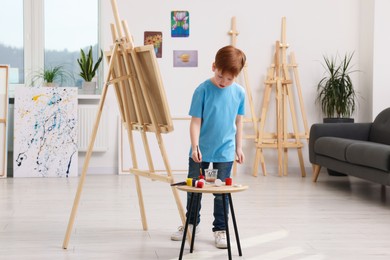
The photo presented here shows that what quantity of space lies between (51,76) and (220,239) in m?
4.05

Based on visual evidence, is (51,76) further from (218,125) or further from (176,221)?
(218,125)

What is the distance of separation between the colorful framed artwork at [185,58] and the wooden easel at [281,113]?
82 centimetres

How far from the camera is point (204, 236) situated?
12.7 ft

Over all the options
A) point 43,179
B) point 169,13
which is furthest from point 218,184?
point 169,13

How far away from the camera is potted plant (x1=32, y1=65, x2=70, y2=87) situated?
7086 millimetres

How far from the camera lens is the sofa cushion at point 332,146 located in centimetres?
574

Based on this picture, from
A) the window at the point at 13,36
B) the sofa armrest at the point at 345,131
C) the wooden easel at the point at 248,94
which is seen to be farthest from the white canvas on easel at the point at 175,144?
the sofa armrest at the point at 345,131

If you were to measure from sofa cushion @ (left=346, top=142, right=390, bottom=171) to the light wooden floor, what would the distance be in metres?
0.31

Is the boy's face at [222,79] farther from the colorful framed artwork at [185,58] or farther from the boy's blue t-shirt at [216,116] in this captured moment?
the colorful framed artwork at [185,58]

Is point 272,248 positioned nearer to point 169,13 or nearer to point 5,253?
point 5,253

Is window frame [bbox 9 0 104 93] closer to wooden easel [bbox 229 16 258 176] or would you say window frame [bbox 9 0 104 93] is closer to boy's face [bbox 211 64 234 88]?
wooden easel [bbox 229 16 258 176]

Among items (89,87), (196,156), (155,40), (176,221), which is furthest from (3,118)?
(196,156)

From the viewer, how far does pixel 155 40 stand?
23.7 feet

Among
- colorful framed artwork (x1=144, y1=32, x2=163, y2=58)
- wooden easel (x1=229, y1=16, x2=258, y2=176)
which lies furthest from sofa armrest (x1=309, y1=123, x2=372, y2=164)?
colorful framed artwork (x1=144, y1=32, x2=163, y2=58)
